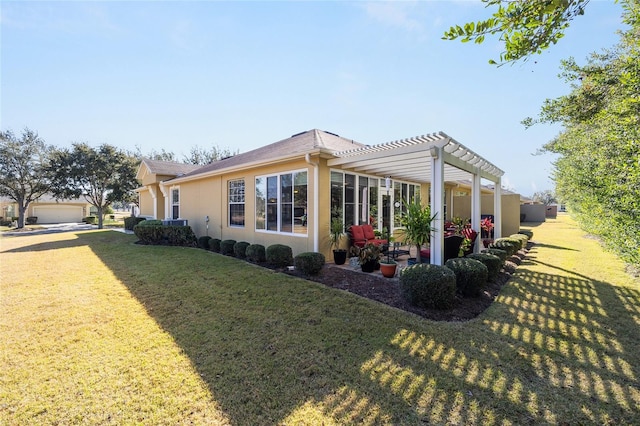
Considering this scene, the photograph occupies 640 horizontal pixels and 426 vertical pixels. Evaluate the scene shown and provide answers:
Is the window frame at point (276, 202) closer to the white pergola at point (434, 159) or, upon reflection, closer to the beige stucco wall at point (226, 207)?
the beige stucco wall at point (226, 207)

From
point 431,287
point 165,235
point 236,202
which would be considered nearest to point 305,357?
point 431,287

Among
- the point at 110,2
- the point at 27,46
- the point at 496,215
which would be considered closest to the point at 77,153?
the point at 27,46

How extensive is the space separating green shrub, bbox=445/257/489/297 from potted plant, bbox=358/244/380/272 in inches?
75.9

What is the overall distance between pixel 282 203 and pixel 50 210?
42.0 metres

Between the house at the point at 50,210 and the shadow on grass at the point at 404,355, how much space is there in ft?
129

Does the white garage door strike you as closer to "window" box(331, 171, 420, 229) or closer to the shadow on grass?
the shadow on grass

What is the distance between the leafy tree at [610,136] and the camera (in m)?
4.00

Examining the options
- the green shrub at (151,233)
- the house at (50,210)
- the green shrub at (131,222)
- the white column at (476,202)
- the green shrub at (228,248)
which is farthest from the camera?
the house at (50,210)

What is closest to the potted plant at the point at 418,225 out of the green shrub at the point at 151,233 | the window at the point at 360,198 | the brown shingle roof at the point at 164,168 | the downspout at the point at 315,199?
the window at the point at 360,198

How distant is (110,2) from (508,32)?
8.44 meters

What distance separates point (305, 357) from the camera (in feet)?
10.8

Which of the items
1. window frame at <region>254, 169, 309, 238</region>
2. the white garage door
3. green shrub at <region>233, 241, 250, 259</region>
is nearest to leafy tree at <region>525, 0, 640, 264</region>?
window frame at <region>254, 169, 309, 238</region>

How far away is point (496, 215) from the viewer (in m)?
11.2

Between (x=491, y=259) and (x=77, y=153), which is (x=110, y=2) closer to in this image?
(x=491, y=259)
